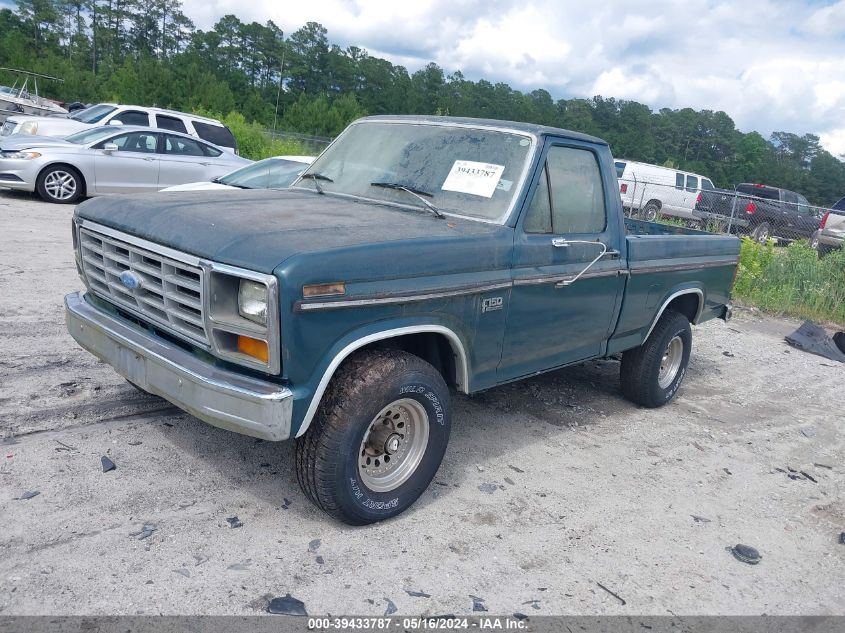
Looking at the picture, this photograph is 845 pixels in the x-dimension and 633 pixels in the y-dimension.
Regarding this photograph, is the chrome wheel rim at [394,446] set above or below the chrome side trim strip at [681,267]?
below

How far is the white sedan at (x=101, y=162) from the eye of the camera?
1215 cm

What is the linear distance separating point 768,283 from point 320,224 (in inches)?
384

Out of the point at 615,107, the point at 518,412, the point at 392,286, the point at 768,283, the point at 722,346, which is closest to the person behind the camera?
the point at 392,286

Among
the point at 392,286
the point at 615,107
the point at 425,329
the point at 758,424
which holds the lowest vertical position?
the point at 758,424

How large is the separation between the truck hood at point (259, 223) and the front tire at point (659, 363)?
7.59 ft

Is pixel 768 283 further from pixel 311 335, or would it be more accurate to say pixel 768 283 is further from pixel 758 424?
pixel 311 335

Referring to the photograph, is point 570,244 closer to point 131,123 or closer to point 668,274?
point 668,274

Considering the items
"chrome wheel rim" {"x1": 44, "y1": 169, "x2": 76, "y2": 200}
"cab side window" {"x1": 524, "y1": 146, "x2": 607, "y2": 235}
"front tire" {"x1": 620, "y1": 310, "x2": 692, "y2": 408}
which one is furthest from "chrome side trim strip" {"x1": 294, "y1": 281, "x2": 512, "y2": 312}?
"chrome wheel rim" {"x1": 44, "y1": 169, "x2": 76, "y2": 200}

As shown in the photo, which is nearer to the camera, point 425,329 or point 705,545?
point 425,329

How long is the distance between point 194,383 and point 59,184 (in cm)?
1080

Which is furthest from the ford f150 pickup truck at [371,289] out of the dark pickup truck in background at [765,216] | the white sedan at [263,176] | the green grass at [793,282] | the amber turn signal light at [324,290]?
the dark pickup truck in background at [765,216]

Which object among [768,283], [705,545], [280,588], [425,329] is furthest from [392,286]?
[768,283]

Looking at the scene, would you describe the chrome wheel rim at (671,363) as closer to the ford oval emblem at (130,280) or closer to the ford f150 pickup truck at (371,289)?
the ford f150 pickup truck at (371,289)

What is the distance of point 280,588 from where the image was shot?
315 cm
